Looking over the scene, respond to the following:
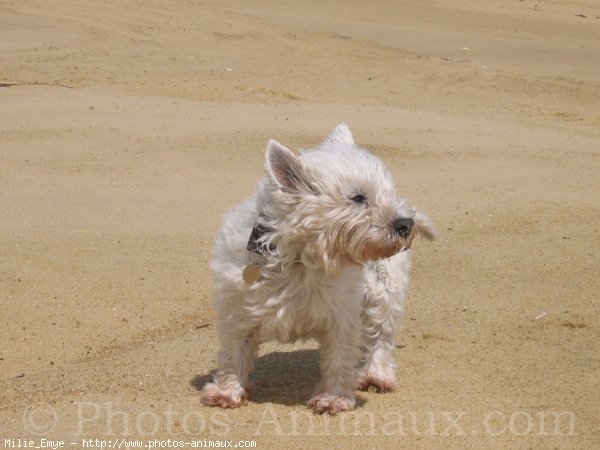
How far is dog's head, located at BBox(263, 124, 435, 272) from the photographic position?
17.4 ft

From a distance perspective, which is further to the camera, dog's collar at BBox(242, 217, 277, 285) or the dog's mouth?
dog's collar at BBox(242, 217, 277, 285)

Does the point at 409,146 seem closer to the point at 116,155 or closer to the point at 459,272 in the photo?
the point at 116,155

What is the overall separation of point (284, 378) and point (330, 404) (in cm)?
83

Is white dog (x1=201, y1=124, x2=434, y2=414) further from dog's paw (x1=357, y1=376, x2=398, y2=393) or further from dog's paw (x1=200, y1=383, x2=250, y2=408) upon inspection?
dog's paw (x1=357, y1=376, x2=398, y2=393)

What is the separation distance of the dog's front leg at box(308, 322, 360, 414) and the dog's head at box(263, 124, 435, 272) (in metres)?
0.40

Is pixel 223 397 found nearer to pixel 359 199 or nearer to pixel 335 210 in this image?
pixel 335 210

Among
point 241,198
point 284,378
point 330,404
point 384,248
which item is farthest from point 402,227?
point 241,198

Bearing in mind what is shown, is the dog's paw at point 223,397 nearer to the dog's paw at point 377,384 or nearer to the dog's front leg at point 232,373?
the dog's front leg at point 232,373

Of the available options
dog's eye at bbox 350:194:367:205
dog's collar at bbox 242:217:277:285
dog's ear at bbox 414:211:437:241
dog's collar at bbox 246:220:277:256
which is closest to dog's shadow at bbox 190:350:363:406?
dog's collar at bbox 242:217:277:285

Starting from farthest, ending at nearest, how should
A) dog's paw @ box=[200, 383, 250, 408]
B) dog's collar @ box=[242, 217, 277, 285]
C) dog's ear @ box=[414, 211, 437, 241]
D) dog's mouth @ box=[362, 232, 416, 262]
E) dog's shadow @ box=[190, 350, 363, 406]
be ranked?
1. dog's ear @ box=[414, 211, 437, 241]
2. dog's shadow @ box=[190, 350, 363, 406]
3. dog's paw @ box=[200, 383, 250, 408]
4. dog's collar @ box=[242, 217, 277, 285]
5. dog's mouth @ box=[362, 232, 416, 262]

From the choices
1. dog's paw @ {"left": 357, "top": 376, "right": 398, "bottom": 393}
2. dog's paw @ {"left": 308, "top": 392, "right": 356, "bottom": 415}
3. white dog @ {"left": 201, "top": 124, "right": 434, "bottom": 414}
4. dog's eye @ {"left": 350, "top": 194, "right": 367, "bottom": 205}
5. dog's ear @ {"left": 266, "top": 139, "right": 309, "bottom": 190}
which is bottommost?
dog's paw @ {"left": 357, "top": 376, "right": 398, "bottom": 393}

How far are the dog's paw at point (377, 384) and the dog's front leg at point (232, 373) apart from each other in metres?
0.71

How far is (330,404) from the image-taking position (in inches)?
218

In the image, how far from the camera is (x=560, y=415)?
5.71 m
